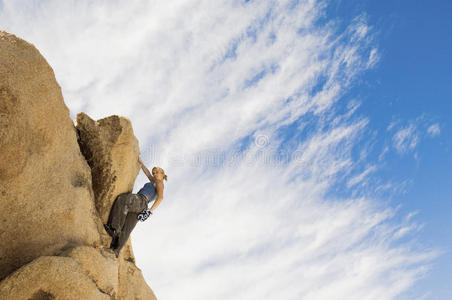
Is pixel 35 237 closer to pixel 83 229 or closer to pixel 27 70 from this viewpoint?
pixel 83 229

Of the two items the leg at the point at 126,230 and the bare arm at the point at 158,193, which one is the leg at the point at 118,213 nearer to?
the leg at the point at 126,230

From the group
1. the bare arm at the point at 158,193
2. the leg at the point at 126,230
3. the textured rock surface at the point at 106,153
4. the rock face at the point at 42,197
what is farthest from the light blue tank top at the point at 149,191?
the rock face at the point at 42,197

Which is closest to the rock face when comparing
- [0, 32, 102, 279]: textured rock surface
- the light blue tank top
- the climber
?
[0, 32, 102, 279]: textured rock surface

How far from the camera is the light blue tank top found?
1220 centimetres

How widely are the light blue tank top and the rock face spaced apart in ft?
6.15

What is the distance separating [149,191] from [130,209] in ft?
2.99

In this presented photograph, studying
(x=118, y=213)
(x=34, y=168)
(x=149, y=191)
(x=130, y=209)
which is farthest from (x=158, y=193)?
(x=34, y=168)

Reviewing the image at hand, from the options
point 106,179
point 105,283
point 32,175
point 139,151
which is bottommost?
point 105,283

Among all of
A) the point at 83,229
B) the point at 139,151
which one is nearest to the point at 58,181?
the point at 83,229

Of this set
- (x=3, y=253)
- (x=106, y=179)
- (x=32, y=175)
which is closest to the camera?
(x=3, y=253)

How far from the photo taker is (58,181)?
9148 mm

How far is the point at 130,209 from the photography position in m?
11.7

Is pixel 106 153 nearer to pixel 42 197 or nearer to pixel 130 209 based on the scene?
pixel 130 209

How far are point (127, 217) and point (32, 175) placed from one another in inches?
147
